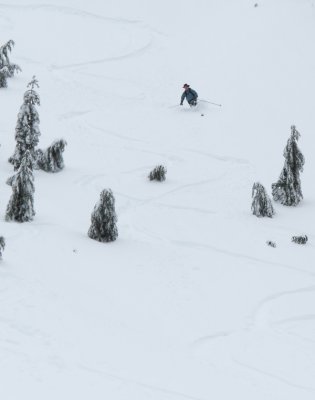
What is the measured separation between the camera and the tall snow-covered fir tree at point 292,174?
1831 centimetres

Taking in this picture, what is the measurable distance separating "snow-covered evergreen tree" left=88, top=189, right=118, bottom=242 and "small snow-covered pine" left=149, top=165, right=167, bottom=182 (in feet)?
16.7

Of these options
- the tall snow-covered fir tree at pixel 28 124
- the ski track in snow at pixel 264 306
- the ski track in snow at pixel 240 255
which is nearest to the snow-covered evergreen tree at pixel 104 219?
the ski track in snow at pixel 240 255

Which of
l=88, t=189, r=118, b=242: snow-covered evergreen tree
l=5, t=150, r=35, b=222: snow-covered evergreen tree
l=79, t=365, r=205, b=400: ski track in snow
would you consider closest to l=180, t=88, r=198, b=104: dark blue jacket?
l=88, t=189, r=118, b=242: snow-covered evergreen tree

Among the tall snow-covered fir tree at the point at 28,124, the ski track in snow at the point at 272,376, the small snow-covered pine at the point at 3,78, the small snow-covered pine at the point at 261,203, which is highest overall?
the small snow-covered pine at the point at 3,78

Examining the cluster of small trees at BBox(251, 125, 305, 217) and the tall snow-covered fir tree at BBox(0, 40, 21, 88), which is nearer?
the cluster of small trees at BBox(251, 125, 305, 217)

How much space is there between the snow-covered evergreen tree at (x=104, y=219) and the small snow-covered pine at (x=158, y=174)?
509 cm

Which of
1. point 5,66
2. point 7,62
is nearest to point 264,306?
point 5,66

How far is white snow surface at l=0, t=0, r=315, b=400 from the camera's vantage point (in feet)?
29.7

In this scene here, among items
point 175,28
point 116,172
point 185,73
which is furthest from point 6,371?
point 175,28

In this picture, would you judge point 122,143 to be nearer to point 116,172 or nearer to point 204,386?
point 116,172

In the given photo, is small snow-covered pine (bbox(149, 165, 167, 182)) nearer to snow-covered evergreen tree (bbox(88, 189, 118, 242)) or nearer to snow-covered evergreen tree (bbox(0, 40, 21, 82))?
snow-covered evergreen tree (bbox(88, 189, 118, 242))

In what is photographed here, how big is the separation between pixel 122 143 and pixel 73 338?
44.1ft

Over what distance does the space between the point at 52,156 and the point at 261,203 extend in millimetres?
6149

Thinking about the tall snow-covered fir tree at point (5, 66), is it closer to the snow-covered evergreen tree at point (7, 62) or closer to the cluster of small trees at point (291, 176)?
the snow-covered evergreen tree at point (7, 62)
